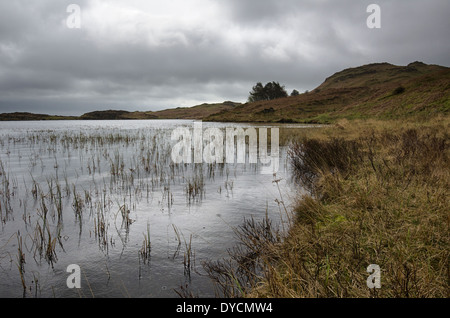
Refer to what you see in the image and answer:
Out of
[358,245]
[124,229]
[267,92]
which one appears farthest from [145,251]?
[267,92]

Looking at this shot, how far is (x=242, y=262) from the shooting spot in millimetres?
3990

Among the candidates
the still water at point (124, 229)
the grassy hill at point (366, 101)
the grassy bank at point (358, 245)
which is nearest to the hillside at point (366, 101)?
the grassy hill at point (366, 101)

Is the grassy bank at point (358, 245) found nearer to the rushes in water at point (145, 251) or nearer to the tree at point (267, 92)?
the rushes in water at point (145, 251)

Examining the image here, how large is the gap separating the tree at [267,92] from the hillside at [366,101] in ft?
58.1

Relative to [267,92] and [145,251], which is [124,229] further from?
[267,92]

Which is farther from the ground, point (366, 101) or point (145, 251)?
point (366, 101)

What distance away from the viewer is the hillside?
2461 cm

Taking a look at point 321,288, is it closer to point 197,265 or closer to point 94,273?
point 197,265

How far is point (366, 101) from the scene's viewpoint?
39.9 metres

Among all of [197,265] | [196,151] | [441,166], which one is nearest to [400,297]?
[197,265]

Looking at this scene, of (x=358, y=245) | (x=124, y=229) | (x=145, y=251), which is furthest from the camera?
(x=124, y=229)

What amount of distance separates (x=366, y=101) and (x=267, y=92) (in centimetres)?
4864

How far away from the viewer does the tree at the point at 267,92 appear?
281 ft

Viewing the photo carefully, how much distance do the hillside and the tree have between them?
58.1 feet
